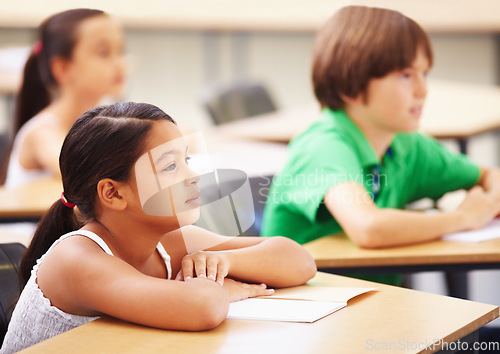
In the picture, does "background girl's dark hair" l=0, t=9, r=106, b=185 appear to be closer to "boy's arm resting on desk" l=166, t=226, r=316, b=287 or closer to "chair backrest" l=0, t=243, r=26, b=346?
"chair backrest" l=0, t=243, r=26, b=346

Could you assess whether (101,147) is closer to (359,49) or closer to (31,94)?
(359,49)

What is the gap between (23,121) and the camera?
2.46 meters

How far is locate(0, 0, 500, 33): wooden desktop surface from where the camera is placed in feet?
10.1

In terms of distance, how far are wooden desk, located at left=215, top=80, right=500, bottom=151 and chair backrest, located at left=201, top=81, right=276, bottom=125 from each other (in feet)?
0.48

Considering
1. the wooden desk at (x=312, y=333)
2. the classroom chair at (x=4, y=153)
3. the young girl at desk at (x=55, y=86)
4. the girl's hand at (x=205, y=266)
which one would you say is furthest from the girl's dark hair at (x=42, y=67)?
the wooden desk at (x=312, y=333)

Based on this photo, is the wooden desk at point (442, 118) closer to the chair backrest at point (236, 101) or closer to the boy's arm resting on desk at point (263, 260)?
the chair backrest at point (236, 101)

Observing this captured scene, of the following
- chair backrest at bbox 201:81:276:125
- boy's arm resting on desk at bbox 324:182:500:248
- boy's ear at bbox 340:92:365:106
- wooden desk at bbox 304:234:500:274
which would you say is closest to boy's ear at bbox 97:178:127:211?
wooden desk at bbox 304:234:500:274

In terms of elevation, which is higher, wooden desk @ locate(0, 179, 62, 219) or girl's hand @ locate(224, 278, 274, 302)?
girl's hand @ locate(224, 278, 274, 302)

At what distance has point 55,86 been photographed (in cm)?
224

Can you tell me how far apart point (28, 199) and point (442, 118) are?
1768 mm

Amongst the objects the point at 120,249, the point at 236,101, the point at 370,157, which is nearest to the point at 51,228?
the point at 120,249

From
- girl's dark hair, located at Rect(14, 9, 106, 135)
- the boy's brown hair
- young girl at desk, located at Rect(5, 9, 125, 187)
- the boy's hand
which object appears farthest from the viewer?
young girl at desk, located at Rect(5, 9, 125, 187)

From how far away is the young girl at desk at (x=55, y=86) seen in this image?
202 cm

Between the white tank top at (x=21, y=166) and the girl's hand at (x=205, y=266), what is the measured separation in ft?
3.95
